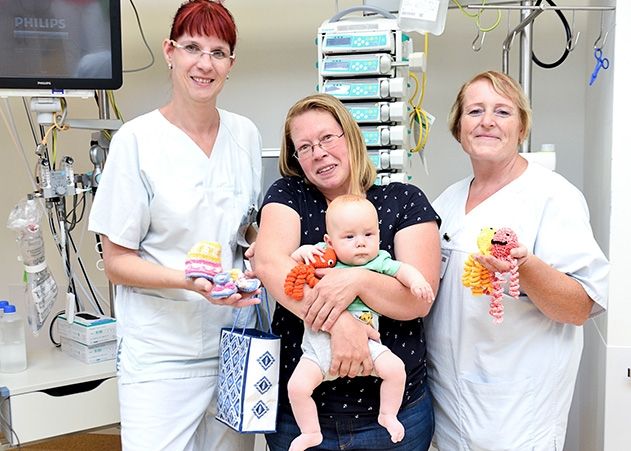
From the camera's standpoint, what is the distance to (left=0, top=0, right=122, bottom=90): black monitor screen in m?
2.21

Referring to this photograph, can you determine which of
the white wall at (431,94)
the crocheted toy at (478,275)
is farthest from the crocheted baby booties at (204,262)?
the white wall at (431,94)

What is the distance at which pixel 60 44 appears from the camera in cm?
225

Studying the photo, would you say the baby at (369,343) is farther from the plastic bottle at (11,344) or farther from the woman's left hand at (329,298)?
the plastic bottle at (11,344)

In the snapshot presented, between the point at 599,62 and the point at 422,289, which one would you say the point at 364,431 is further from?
the point at 599,62

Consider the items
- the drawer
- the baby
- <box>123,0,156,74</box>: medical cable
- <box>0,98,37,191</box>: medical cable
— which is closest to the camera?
the baby

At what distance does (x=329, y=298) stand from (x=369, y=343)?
5.3 inches

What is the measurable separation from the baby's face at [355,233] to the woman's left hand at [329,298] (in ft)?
0.12

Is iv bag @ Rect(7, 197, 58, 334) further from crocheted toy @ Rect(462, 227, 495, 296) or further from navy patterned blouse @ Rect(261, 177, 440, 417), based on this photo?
crocheted toy @ Rect(462, 227, 495, 296)

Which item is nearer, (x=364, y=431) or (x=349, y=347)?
(x=349, y=347)

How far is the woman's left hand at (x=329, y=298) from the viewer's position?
1.38 meters

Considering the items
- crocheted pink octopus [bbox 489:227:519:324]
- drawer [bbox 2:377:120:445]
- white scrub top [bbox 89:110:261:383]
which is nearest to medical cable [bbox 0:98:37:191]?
drawer [bbox 2:377:120:445]

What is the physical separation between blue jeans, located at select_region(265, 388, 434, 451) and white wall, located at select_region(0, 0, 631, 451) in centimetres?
71

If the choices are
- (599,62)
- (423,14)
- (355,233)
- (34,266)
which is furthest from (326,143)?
(34,266)

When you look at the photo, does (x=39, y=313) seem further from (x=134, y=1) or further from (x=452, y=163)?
(x=452, y=163)
